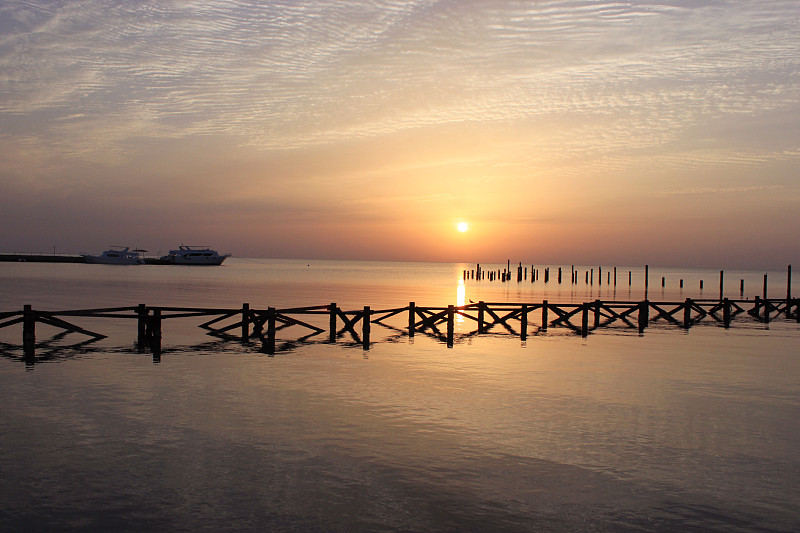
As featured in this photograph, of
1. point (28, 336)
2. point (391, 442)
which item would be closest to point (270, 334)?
point (28, 336)

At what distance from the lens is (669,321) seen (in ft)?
145

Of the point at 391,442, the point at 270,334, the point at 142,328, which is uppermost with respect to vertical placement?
the point at 142,328

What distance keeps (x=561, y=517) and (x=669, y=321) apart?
38063mm

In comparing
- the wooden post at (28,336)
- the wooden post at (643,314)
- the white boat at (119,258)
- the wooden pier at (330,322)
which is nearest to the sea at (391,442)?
the wooden post at (28,336)

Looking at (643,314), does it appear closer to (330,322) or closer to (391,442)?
(330,322)

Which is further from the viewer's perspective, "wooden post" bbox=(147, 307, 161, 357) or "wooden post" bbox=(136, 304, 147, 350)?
"wooden post" bbox=(136, 304, 147, 350)

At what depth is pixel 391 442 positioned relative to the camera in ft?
44.0

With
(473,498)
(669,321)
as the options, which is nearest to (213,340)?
(473,498)

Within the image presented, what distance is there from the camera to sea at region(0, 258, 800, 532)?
9711 millimetres

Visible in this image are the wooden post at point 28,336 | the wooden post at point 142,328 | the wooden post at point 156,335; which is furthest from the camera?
the wooden post at point 142,328

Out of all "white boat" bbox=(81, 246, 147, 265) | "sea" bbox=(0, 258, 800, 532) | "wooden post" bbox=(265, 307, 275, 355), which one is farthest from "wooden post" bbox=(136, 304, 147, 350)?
"white boat" bbox=(81, 246, 147, 265)

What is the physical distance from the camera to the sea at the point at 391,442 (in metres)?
9.71

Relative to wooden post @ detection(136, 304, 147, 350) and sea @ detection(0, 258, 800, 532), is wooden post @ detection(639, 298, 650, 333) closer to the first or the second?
sea @ detection(0, 258, 800, 532)

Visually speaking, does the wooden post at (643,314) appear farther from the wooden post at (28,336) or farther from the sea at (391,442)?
the wooden post at (28,336)
